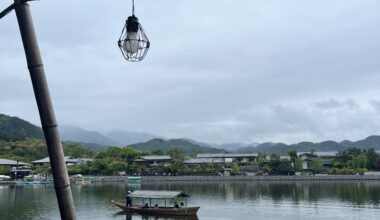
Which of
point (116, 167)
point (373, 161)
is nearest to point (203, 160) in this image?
point (116, 167)

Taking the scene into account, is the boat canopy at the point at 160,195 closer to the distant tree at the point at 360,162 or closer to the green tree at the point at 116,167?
the green tree at the point at 116,167

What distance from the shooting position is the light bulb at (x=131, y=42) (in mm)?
2754

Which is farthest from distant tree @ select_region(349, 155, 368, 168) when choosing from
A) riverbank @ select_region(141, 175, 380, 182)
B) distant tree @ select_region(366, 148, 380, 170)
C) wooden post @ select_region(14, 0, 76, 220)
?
wooden post @ select_region(14, 0, 76, 220)

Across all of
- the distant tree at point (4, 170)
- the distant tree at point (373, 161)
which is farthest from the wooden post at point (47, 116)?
the distant tree at point (4, 170)

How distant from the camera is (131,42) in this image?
2762mm

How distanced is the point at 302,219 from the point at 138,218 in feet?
34.5

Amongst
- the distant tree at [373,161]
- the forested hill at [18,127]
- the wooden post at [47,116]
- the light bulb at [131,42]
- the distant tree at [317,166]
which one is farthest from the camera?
the forested hill at [18,127]

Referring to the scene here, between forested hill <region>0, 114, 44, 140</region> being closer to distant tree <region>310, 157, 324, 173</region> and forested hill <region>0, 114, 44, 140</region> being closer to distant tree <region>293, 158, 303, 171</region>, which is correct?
distant tree <region>293, 158, 303, 171</region>

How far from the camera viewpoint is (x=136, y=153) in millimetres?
79125

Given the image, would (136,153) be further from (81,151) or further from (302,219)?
(302,219)

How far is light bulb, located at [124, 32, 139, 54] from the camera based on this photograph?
2.75m

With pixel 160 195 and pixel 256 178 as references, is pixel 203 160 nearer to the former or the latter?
pixel 256 178

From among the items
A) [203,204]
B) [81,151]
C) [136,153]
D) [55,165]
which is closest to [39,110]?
[55,165]

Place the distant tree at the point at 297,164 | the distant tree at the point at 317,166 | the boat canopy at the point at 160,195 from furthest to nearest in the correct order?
the distant tree at the point at 317,166, the distant tree at the point at 297,164, the boat canopy at the point at 160,195
